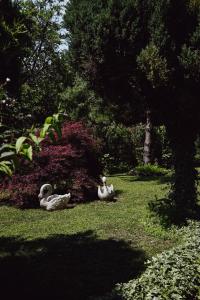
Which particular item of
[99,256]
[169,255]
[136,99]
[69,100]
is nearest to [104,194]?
[136,99]

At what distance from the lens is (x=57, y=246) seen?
7.04 meters

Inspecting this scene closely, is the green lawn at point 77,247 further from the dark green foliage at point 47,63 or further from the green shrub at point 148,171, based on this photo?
the dark green foliage at point 47,63

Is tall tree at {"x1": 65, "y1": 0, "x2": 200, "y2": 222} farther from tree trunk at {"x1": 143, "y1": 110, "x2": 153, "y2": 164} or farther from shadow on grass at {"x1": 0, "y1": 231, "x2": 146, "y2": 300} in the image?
tree trunk at {"x1": 143, "y1": 110, "x2": 153, "y2": 164}

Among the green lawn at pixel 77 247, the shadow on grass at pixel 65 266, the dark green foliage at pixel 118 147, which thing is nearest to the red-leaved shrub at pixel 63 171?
the green lawn at pixel 77 247

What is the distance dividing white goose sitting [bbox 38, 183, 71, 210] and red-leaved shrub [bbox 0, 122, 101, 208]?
1.08 ft

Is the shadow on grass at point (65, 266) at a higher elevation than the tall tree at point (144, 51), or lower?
lower

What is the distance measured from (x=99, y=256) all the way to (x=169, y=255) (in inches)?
67.5

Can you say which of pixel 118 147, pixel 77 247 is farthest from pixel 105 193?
pixel 118 147

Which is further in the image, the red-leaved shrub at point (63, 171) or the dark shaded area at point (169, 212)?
the red-leaved shrub at point (63, 171)

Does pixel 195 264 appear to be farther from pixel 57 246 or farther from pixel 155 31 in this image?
pixel 155 31

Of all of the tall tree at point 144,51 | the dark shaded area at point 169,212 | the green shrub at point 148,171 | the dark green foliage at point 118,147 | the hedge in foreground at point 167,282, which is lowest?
the hedge in foreground at point 167,282

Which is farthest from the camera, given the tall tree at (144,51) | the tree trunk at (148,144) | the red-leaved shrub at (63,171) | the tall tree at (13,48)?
the tree trunk at (148,144)

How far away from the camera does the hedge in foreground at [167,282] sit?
4359mm

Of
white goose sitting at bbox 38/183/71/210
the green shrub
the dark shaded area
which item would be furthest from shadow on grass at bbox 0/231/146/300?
the green shrub
